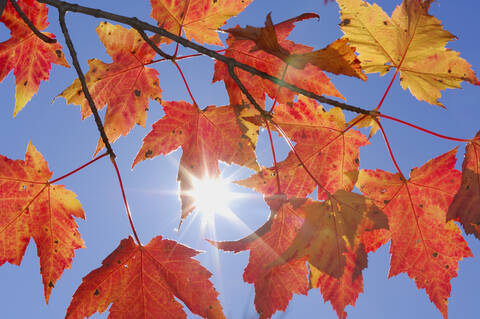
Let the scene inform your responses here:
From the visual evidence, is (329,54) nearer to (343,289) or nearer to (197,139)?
(197,139)

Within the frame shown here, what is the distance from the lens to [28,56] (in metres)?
1.21

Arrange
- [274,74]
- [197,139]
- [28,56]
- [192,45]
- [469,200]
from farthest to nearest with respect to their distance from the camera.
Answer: [28,56] → [197,139] → [274,74] → [469,200] → [192,45]

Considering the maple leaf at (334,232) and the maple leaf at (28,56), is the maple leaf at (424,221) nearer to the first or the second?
the maple leaf at (334,232)

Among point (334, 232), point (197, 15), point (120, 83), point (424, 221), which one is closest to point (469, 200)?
point (424, 221)

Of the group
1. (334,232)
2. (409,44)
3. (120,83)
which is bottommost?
(334,232)

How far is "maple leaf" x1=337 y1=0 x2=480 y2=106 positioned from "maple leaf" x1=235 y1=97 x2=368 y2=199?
7.2 inches

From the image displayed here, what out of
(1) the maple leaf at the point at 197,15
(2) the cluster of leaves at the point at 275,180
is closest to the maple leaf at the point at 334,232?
(2) the cluster of leaves at the point at 275,180

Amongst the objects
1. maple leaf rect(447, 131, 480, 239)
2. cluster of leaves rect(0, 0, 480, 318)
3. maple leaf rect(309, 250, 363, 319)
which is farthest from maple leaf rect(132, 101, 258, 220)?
maple leaf rect(447, 131, 480, 239)

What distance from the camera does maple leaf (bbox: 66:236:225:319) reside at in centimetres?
100

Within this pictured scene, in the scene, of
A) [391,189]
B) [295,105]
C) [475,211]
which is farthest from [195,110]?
[475,211]

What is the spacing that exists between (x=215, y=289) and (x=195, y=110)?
0.51 metres

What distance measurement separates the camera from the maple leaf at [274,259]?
2.97ft

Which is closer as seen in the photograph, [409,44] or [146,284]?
[409,44]

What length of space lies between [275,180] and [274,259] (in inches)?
8.0
